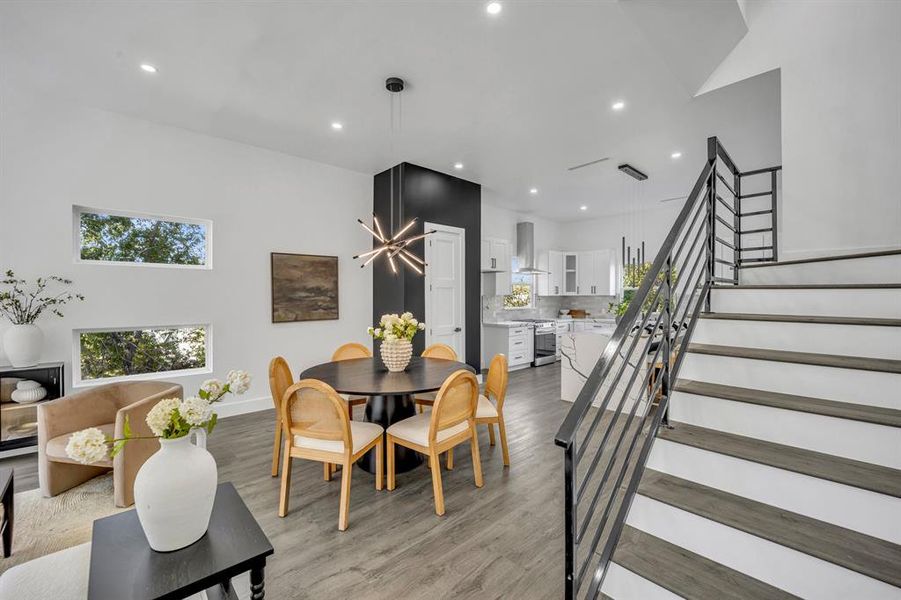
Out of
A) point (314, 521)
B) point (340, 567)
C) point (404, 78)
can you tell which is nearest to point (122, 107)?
point (404, 78)

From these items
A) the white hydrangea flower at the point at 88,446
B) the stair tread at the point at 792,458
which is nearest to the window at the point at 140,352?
the white hydrangea flower at the point at 88,446

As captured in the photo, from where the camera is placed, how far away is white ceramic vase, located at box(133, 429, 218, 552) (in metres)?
1.24

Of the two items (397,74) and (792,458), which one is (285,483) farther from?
(397,74)

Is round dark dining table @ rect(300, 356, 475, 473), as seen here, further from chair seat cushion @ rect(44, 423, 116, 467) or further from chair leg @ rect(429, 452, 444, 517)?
chair seat cushion @ rect(44, 423, 116, 467)

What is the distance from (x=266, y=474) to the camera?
Result: 2.93m

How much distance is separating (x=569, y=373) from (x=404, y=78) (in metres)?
3.74

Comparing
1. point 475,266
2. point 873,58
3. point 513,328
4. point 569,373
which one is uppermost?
point 873,58

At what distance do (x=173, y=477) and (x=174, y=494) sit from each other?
2.1 inches

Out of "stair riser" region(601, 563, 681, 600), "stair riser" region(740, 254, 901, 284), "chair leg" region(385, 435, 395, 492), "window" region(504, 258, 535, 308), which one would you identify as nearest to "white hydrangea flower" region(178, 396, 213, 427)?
"chair leg" region(385, 435, 395, 492)

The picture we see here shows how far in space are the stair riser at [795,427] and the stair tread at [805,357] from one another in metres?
0.27

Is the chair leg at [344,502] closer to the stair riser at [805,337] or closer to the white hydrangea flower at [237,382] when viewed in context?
the white hydrangea flower at [237,382]

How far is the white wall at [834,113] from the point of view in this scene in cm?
255

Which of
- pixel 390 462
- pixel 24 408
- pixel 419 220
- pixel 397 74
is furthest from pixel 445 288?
pixel 24 408

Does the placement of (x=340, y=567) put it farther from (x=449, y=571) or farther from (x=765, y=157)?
(x=765, y=157)
